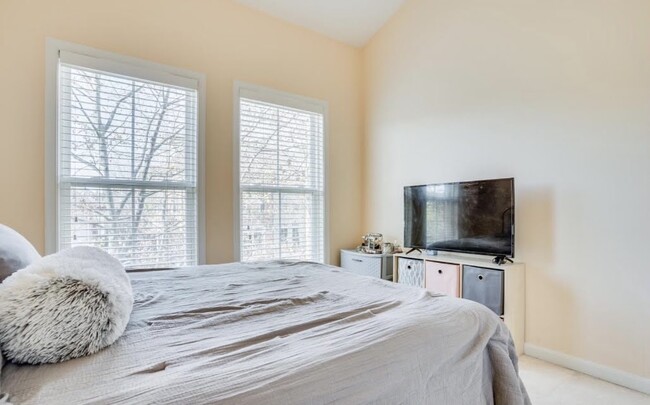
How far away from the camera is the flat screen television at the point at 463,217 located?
261cm

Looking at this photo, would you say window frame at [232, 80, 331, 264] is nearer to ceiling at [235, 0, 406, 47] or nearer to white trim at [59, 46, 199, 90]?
white trim at [59, 46, 199, 90]

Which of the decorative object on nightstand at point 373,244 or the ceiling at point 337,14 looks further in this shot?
the decorative object on nightstand at point 373,244

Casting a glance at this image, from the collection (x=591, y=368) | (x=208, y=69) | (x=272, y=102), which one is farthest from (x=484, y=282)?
(x=208, y=69)

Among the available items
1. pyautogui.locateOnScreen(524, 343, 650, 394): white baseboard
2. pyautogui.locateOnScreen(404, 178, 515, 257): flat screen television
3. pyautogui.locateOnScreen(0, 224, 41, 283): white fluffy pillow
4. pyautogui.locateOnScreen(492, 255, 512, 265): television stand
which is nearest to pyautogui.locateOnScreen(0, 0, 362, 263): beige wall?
pyautogui.locateOnScreen(404, 178, 515, 257): flat screen television

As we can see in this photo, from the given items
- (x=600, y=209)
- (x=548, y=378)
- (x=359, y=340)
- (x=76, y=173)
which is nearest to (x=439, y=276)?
(x=548, y=378)

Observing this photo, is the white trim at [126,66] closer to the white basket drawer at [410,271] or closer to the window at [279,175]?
the window at [279,175]

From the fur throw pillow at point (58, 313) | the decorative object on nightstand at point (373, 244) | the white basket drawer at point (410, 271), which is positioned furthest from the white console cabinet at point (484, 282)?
the fur throw pillow at point (58, 313)

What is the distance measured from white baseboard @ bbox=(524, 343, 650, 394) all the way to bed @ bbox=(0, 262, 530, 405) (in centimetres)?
154

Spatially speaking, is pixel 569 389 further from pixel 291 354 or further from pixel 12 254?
pixel 12 254

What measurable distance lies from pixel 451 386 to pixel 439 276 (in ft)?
6.39

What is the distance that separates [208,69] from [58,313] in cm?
267

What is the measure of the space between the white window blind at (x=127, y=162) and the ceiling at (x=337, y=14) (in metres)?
1.21

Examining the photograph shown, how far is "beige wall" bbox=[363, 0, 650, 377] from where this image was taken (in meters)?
2.15

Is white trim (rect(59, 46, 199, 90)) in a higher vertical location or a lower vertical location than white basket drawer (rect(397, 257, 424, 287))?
higher
